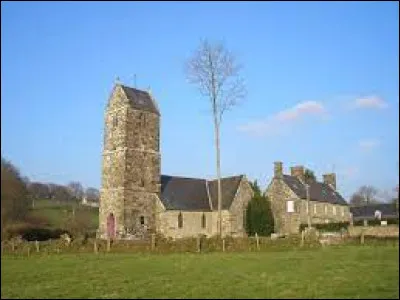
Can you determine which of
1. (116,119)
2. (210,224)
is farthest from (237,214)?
(116,119)

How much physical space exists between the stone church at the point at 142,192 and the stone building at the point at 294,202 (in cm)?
720

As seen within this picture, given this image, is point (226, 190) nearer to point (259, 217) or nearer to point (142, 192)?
point (259, 217)

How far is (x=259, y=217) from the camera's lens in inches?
2108

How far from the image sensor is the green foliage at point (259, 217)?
5356 centimetres

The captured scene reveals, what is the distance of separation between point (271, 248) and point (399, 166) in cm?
2361

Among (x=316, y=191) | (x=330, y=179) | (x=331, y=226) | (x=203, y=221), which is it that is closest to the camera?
(x=203, y=221)

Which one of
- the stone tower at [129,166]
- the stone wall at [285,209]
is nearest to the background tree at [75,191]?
the stone tower at [129,166]

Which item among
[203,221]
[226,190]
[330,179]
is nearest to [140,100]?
[226,190]

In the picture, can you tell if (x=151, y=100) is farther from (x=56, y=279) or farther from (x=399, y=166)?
(x=399, y=166)

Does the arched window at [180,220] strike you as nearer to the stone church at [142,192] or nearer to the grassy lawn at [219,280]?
the stone church at [142,192]

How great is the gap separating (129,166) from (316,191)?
26651 millimetres

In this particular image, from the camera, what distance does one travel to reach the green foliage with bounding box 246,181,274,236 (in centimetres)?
5356

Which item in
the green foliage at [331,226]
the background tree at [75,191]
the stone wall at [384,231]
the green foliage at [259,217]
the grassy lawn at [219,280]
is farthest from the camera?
the green foliage at [259,217]

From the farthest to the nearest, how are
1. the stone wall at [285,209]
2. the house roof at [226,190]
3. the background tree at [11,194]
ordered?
the stone wall at [285,209]
the house roof at [226,190]
the background tree at [11,194]
